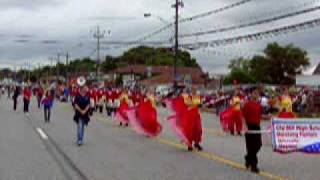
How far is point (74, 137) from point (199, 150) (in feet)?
21.0

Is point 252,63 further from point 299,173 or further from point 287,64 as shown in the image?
Result: point 299,173

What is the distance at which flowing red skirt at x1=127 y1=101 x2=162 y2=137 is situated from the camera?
86.0 ft

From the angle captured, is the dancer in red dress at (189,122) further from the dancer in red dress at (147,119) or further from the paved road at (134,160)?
the dancer in red dress at (147,119)

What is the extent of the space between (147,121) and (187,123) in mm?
6376

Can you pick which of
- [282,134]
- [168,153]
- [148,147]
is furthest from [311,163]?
[148,147]

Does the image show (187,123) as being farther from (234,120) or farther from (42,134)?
(42,134)

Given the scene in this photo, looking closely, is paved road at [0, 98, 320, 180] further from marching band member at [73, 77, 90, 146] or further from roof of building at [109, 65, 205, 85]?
roof of building at [109, 65, 205, 85]

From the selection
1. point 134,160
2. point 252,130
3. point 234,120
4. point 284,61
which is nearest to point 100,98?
point 234,120

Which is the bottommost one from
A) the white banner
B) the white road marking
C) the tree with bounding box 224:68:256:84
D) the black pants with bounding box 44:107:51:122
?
the white road marking

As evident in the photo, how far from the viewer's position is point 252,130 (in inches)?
611

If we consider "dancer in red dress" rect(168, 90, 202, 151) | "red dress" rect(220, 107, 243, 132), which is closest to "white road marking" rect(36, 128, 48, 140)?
"dancer in red dress" rect(168, 90, 202, 151)

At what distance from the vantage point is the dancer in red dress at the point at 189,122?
2014cm

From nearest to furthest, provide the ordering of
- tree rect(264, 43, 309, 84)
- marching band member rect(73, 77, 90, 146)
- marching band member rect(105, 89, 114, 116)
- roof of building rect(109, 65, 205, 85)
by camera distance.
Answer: marching band member rect(73, 77, 90, 146) → marching band member rect(105, 89, 114, 116) → tree rect(264, 43, 309, 84) → roof of building rect(109, 65, 205, 85)

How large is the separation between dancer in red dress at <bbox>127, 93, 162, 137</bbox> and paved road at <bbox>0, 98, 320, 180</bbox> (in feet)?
1.36
